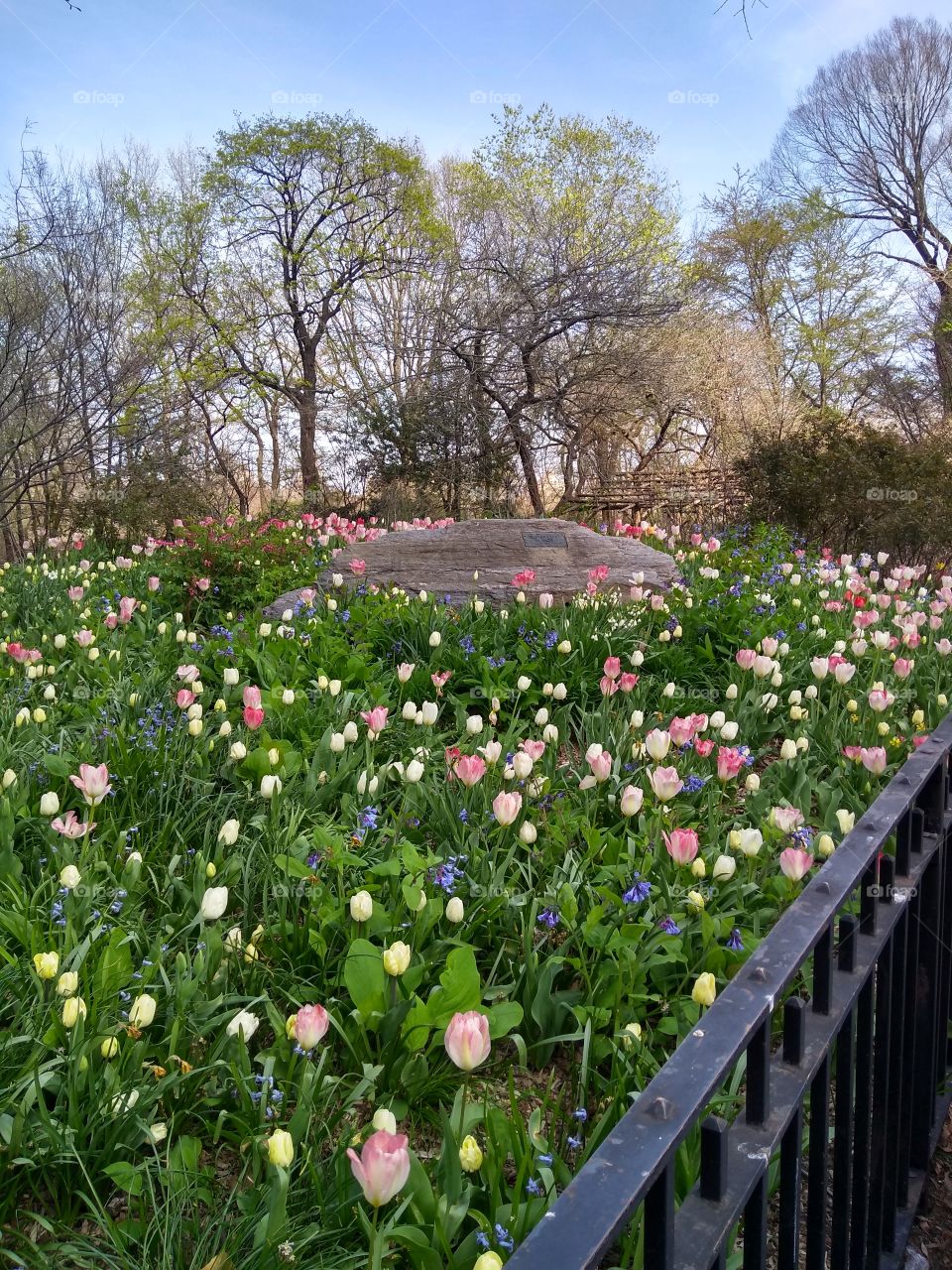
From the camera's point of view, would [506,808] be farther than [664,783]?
No

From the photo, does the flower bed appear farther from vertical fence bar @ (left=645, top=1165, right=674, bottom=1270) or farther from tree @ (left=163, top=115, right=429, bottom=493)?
tree @ (left=163, top=115, right=429, bottom=493)

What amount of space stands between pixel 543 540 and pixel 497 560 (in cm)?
39

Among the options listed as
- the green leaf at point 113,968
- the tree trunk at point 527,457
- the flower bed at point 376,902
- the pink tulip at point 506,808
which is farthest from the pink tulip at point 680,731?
the tree trunk at point 527,457

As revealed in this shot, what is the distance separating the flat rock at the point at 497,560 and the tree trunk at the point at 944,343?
1370 centimetres

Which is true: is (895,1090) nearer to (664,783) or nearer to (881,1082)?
(881,1082)

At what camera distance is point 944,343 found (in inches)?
757

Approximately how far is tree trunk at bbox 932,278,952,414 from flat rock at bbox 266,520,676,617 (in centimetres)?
1370

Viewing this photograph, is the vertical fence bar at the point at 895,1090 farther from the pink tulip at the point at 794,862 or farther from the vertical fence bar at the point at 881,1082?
the pink tulip at the point at 794,862

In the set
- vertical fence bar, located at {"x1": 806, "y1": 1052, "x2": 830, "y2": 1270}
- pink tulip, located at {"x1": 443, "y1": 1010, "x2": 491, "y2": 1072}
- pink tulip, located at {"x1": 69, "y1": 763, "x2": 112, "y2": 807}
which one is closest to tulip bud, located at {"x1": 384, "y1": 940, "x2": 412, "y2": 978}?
pink tulip, located at {"x1": 443, "y1": 1010, "x2": 491, "y2": 1072}

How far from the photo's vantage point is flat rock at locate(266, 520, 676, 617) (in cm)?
621

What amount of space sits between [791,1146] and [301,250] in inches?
688

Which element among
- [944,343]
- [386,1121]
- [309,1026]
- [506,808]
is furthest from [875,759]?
[944,343]

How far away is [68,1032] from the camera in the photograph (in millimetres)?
1841

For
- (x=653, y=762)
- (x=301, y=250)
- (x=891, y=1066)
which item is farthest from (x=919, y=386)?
(x=891, y=1066)
